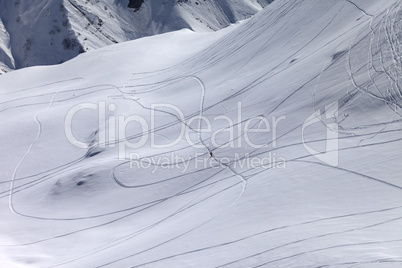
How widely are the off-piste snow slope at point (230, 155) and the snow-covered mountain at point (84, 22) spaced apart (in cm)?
4314

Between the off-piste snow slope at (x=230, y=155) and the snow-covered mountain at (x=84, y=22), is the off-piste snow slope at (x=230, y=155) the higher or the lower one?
the lower one

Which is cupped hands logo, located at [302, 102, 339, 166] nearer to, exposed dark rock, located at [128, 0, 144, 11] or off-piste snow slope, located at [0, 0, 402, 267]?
off-piste snow slope, located at [0, 0, 402, 267]

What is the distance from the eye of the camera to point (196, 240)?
10.1 meters

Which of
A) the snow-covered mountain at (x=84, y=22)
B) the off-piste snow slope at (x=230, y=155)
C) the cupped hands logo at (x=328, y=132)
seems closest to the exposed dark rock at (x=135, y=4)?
the snow-covered mountain at (x=84, y=22)

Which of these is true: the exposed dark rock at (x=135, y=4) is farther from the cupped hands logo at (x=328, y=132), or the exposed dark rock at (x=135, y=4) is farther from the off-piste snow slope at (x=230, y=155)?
the cupped hands logo at (x=328, y=132)

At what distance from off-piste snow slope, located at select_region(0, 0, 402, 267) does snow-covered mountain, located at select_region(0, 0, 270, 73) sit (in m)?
43.1

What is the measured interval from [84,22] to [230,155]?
56808 millimetres

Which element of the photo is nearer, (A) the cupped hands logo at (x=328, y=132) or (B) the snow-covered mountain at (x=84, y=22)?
(A) the cupped hands logo at (x=328, y=132)

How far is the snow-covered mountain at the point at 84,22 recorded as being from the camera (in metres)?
64.0

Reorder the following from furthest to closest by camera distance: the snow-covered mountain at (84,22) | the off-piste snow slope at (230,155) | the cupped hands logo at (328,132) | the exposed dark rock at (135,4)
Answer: the exposed dark rock at (135,4), the snow-covered mountain at (84,22), the cupped hands logo at (328,132), the off-piste snow slope at (230,155)

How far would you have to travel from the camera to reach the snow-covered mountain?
63969mm

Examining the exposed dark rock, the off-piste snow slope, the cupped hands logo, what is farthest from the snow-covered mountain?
the cupped hands logo

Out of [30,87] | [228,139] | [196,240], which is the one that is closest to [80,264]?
[196,240]

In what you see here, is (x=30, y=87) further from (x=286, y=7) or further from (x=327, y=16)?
(x=327, y=16)
